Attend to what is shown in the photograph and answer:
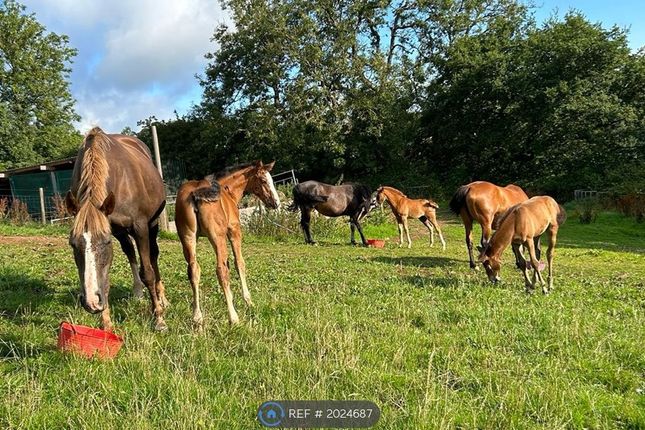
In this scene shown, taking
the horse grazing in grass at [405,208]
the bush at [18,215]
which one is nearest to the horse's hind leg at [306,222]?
the horse grazing in grass at [405,208]

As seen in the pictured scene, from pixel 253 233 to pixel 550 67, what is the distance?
20169 millimetres

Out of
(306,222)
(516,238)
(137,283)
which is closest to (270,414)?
(137,283)

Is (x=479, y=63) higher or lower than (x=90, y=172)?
higher

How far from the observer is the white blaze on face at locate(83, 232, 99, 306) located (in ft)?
11.3

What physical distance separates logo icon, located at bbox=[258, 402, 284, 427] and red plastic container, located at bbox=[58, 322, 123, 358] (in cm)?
152

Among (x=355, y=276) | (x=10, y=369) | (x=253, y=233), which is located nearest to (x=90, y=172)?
(x=10, y=369)

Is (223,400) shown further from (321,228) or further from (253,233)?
(321,228)

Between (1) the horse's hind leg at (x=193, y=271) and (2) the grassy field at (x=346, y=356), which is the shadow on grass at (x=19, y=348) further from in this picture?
(1) the horse's hind leg at (x=193, y=271)

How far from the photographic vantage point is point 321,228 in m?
15.6

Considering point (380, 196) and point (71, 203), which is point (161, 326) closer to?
point (71, 203)

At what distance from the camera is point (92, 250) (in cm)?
356

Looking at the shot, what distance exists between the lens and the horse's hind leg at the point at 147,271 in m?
4.73

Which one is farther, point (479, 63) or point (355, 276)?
point (479, 63)

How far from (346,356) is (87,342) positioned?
2.06 m
